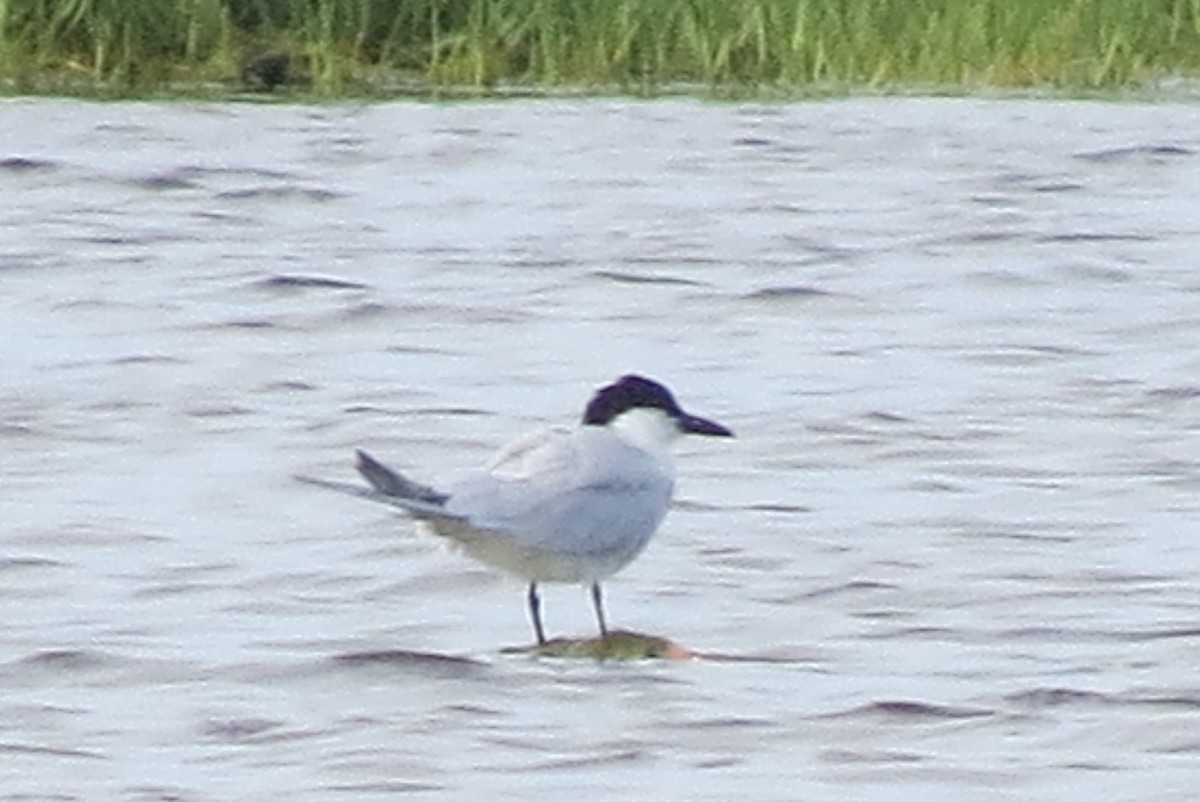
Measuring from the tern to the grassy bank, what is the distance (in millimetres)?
10252

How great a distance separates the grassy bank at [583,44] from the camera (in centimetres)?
1819

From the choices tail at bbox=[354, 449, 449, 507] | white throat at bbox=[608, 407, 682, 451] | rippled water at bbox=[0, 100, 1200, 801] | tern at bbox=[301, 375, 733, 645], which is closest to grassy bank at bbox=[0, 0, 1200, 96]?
rippled water at bbox=[0, 100, 1200, 801]

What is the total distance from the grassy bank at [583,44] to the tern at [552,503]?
10.3 meters

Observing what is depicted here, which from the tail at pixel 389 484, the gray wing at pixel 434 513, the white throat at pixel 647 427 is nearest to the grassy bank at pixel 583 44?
the white throat at pixel 647 427

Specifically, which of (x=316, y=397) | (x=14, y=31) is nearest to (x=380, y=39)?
(x=14, y=31)

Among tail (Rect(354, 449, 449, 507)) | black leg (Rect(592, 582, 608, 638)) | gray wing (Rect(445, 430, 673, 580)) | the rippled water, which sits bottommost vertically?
the rippled water

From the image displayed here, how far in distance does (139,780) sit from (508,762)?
620mm

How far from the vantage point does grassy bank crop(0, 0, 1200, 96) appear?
18188mm

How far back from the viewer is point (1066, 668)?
7504 millimetres

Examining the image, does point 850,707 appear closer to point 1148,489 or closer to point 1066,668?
point 1066,668

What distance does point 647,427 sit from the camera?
809 centimetres

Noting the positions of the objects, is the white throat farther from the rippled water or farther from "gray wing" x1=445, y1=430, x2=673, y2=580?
the rippled water

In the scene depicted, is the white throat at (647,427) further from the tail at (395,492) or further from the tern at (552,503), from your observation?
the tail at (395,492)

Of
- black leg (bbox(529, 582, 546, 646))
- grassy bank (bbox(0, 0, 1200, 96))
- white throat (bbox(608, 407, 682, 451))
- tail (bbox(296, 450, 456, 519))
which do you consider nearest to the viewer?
tail (bbox(296, 450, 456, 519))
